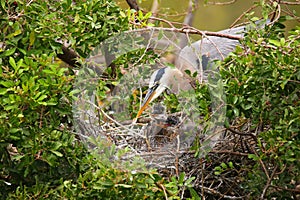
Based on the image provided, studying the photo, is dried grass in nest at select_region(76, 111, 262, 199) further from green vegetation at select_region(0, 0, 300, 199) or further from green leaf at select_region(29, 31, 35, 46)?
green leaf at select_region(29, 31, 35, 46)

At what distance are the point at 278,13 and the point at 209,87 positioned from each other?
43cm

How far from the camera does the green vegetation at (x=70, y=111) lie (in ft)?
6.42

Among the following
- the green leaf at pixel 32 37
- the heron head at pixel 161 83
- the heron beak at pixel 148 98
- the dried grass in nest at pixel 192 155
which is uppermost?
the green leaf at pixel 32 37

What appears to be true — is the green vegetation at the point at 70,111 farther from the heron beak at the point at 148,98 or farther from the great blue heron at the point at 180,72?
the heron beak at the point at 148,98

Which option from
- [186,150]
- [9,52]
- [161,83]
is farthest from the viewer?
[161,83]

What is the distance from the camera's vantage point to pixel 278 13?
92.2 inches

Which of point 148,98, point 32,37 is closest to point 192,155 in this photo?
point 148,98

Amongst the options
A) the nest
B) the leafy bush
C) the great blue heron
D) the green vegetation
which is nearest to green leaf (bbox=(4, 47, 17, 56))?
the green vegetation

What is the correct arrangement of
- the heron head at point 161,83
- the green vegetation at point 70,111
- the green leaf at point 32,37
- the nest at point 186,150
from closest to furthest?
the green vegetation at point 70,111 → the green leaf at point 32,37 → the nest at point 186,150 → the heron head at point 161,83

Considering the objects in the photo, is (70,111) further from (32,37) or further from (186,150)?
(186,150)

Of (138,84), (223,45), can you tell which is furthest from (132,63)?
(223,45)

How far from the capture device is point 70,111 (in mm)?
2076

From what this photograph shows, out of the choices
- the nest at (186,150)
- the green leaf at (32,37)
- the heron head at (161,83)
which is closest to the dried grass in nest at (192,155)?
the nest at (186,150)

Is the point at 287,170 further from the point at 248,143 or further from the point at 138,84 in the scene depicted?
the point at 138,84
